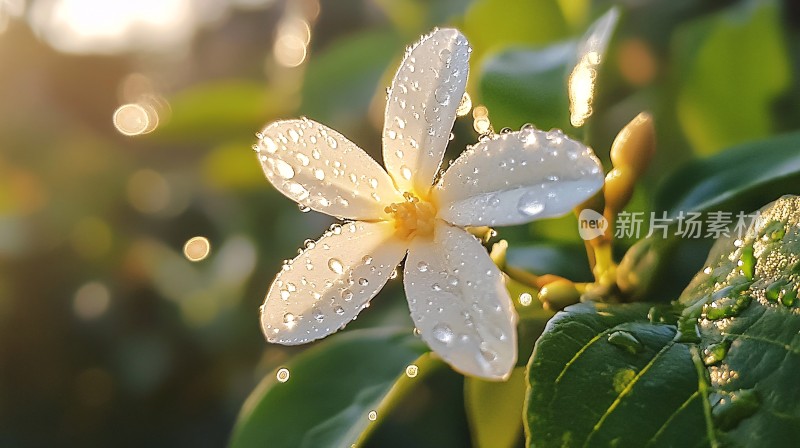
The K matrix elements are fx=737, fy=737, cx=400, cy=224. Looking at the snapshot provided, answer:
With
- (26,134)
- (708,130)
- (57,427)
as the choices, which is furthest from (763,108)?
(26,134)

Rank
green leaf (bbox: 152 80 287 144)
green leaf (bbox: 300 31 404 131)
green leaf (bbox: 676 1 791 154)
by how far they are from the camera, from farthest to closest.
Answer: green leaf (bbox: 152 80 287 144)
green leaf (bbox: 300 31 404 131)
green leaf (bbox: 676 1 791 154)

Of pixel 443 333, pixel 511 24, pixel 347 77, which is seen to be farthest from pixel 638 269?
pixel 347 77

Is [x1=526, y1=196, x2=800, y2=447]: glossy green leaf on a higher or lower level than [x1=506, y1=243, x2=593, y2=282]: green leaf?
higher

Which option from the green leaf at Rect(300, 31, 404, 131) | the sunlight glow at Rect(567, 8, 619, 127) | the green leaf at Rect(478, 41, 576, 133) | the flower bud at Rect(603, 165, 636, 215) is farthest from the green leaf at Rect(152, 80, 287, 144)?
the flower bud at Rect(603, 165, 636, 215)

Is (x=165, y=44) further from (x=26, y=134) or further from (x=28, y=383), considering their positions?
(x=28, y=383)

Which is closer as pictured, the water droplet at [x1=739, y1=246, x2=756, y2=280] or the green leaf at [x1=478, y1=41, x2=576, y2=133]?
the water droplet at [x1=739, y1=246, x2=756, y2=280]

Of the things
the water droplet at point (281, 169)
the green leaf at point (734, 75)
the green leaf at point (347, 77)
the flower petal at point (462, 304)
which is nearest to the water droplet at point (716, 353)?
the flower petal at point (462, 304)

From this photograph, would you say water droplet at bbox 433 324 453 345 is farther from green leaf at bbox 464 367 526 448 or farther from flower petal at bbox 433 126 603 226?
green leaf at bbox 464 367 526 448

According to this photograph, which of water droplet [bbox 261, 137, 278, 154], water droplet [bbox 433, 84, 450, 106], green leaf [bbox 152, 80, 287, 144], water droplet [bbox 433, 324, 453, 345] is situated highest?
water droplet [bbox 261, 137, 278, 154]
